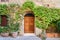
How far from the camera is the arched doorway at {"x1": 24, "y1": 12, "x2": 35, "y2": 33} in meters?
25.2

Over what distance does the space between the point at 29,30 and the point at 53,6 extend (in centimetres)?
340

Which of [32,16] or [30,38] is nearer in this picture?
[30,38]

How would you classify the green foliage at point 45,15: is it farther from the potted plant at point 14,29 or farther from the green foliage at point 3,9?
the green foliage at point 3,9

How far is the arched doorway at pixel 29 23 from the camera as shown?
82.8 feet

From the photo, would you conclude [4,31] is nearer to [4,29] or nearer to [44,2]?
[4,29]

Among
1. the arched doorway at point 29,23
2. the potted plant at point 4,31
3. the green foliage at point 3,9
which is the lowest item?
the potted plant at point 4,31

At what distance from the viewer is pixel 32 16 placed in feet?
82.9

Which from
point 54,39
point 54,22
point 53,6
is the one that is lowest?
point 54,39

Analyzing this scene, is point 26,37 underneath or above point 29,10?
underneath

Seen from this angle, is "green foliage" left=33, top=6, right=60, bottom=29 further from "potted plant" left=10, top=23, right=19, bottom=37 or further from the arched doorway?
"potted plant" left=10, top=23, right=19, bottom=37

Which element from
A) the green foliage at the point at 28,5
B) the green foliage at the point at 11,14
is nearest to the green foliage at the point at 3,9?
the green foliage at the point at 11,14

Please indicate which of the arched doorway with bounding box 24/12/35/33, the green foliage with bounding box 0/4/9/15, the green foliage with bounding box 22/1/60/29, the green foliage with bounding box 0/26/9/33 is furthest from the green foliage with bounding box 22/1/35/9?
the green foliage with bounding box 0/26/9/33

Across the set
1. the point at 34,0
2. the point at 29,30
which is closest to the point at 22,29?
the point at 29,30

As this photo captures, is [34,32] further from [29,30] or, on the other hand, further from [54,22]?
[54,22]
